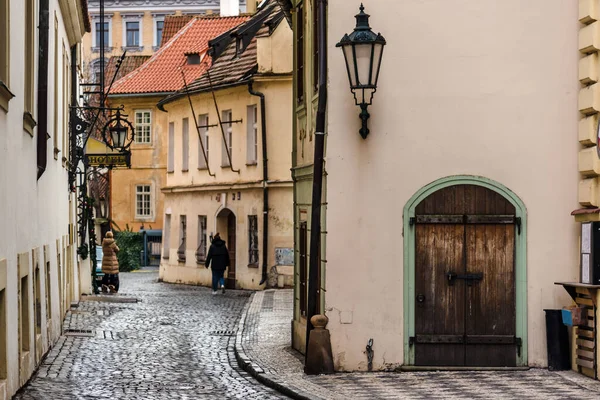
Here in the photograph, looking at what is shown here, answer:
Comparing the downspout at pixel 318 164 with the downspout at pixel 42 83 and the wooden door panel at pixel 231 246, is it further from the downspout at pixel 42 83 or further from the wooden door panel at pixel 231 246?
the wooden door panel at pixel 231 246

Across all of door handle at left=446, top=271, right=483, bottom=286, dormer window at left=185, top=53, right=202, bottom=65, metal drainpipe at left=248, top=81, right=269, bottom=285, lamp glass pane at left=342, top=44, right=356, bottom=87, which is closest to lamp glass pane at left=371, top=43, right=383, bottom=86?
lamp glass pane at left=342, top=44, right=356, bottom=87

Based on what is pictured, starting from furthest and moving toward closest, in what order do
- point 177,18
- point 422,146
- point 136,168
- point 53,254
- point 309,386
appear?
1. point 177,18
2. point 136,168
3. point 53,254
4. point 422,146
5. point 309,386

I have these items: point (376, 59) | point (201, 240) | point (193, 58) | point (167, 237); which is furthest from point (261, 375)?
point (193, 58)

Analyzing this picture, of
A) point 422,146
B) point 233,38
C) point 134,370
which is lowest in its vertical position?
point 134,370

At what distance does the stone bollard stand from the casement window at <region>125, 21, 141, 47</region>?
96.3 m

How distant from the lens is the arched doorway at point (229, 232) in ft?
130

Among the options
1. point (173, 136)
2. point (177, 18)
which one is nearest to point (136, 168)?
point (177, 18)

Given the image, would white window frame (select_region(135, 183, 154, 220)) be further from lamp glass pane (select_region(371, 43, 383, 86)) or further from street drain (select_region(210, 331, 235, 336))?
lamp glass pane (select_region(371, 43, 383, 86))

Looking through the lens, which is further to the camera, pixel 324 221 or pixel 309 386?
pixel 324 221

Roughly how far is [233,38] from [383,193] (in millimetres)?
27122

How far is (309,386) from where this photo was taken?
14.4m

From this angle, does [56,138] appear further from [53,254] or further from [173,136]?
[173,136]

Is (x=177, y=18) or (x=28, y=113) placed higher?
(x=177, y=18)

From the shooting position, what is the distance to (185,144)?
4384cm
